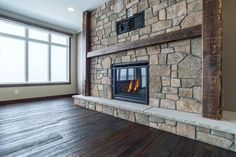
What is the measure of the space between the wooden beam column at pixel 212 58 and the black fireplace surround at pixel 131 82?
104 cm

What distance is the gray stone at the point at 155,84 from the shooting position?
2.51 meters

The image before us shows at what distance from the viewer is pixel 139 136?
6.29 feet

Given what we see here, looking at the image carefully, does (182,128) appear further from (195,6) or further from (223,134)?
(195,6)

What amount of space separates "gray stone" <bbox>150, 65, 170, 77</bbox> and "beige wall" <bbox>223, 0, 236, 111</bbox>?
102 cm

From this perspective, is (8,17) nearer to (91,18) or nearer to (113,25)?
(91,18)

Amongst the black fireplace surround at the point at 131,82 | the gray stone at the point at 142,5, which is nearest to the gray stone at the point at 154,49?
the black fireplace surround at the point at 131,82

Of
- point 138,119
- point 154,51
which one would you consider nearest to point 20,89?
point 138,119

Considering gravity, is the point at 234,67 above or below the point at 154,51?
below

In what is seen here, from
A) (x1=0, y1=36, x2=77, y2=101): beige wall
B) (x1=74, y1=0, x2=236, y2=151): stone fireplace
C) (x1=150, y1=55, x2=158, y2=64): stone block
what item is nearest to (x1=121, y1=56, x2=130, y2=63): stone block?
(x1=74, y1=0, x2=236, y2=151): stone fireplace

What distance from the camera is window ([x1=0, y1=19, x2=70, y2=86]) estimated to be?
417 centimetres

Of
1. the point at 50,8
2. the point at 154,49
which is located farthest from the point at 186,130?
the point at 50,8

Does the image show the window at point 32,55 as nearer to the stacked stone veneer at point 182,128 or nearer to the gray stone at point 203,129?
the stacked stone veneer at point 182,128

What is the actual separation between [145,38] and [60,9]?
272cm

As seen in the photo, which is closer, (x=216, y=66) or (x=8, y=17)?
(x=216, y=66)
